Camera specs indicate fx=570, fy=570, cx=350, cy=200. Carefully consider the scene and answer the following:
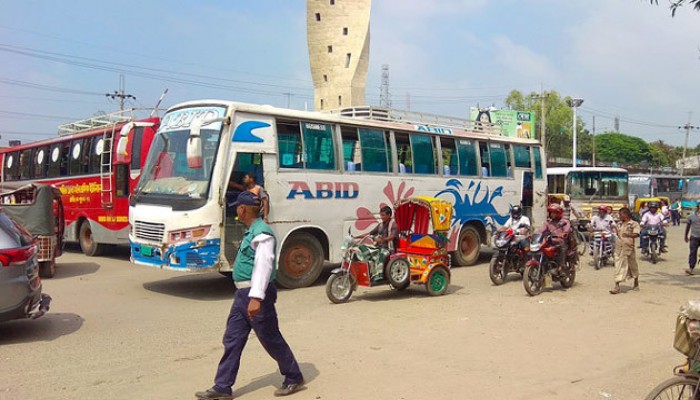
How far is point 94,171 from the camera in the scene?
14.7m

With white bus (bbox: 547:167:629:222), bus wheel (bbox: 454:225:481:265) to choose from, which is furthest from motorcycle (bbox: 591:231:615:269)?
white bus (bbox: 547:167:629:222)

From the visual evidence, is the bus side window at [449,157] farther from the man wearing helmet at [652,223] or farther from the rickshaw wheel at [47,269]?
the rickshaw wheel at [47,269]

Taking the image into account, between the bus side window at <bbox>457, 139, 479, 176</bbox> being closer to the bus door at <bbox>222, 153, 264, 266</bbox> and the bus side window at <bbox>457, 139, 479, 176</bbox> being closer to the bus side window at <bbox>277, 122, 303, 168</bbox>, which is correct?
the bus side window at <bbox>277, 122, 303, 168</bbox>

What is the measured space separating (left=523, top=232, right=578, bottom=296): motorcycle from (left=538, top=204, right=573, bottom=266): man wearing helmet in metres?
0.08

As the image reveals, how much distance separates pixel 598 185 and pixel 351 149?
648 inches

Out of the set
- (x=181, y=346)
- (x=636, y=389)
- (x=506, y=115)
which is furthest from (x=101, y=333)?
(x=506, y=115)

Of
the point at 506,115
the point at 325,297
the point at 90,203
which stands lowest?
the point at 325,297

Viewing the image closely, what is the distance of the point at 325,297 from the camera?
30.6 ft

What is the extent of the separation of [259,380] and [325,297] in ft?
13.6

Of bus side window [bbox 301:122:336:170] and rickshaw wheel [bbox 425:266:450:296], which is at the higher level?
bus side window [bbox 301:122:336:170]

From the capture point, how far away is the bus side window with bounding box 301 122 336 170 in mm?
10453

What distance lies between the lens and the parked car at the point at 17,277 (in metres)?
6.16

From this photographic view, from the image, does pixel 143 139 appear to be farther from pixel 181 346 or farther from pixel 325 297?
pixel 181 346

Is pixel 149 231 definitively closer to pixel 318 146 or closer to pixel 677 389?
pixel 318 146
